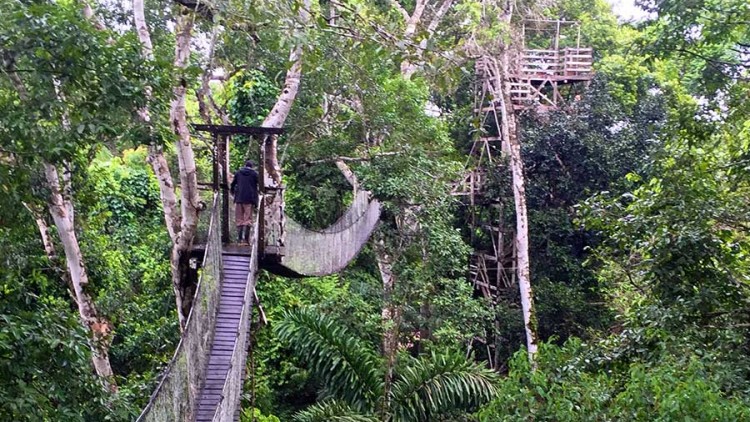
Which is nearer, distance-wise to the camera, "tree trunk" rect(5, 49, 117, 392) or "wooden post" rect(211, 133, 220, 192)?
"tree trunk" rect(5, 49, 117, 392)

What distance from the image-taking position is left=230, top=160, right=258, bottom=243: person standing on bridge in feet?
18.1

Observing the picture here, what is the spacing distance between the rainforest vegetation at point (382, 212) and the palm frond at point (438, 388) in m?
0.02

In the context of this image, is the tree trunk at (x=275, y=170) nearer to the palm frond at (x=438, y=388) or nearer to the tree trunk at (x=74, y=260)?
the tree trunk at (x=74, y=260)

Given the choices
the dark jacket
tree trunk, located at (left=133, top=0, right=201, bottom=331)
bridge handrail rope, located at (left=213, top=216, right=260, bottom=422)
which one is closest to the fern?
the dark jacket

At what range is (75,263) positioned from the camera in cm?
503

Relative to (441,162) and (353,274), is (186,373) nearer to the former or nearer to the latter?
(441,162)

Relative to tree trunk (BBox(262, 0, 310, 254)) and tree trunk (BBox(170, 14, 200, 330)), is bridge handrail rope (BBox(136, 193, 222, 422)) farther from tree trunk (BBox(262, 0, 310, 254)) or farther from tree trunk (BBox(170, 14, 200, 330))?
tree trunk (BBox(262, 0, 310, 254))

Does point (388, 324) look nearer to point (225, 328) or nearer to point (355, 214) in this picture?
point (355, 214)

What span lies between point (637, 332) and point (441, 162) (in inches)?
147

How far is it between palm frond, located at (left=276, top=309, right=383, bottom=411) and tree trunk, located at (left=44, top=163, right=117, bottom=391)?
5.38 ft

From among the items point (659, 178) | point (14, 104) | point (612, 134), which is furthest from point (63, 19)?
point (612, 134)

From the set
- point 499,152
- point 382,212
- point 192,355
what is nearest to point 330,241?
point 382,212

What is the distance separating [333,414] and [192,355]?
2.53m

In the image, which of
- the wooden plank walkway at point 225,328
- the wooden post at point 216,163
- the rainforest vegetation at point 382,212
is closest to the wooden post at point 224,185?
the wooden post at point 216,163
